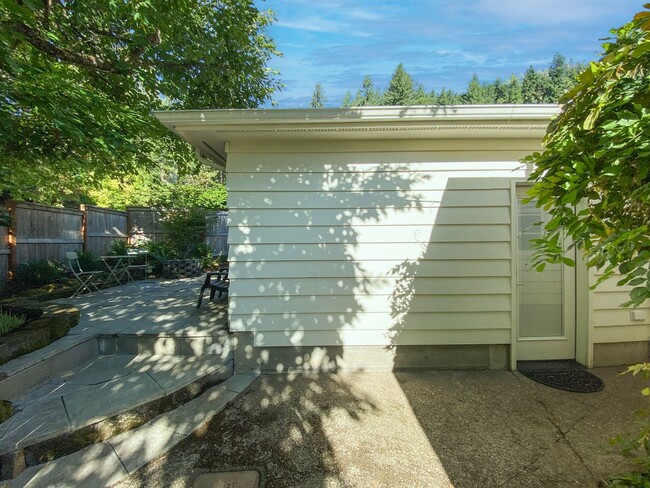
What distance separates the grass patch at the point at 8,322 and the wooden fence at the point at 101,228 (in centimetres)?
524

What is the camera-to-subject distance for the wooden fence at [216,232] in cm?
1052

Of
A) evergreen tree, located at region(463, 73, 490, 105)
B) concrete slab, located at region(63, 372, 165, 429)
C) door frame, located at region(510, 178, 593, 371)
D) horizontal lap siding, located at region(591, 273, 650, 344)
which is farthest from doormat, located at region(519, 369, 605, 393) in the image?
evergreen tree, located at region(463, 73, 490, 105)

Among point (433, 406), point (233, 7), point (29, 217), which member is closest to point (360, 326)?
point (433, 406)

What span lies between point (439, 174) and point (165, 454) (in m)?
3.60

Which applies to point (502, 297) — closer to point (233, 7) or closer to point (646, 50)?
point (646, 50)

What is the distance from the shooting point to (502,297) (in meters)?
3.66

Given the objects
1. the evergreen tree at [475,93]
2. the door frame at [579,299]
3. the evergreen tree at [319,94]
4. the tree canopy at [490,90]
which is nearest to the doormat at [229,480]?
the door frame at [579,299]

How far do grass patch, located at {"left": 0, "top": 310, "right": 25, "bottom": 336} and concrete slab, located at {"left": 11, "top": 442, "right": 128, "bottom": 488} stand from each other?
69.3 inches

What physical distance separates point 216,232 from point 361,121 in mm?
8861

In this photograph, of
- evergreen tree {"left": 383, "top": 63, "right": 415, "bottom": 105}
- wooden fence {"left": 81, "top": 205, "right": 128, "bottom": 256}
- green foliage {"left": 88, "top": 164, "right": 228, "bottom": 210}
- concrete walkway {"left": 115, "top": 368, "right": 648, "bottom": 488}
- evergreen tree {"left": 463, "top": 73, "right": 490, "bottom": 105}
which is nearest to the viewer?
concrete walkway {"left": 115, "top": 368, "right": 648, "bottom": 488}

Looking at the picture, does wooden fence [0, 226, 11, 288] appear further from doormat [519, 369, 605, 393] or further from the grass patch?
doormat [519, 369, 605, 393]

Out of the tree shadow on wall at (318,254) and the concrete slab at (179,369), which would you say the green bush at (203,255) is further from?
the tree shadow on wall at (318,254)

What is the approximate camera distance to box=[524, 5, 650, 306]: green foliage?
1187 millimetres

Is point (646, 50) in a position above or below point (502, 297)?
above
